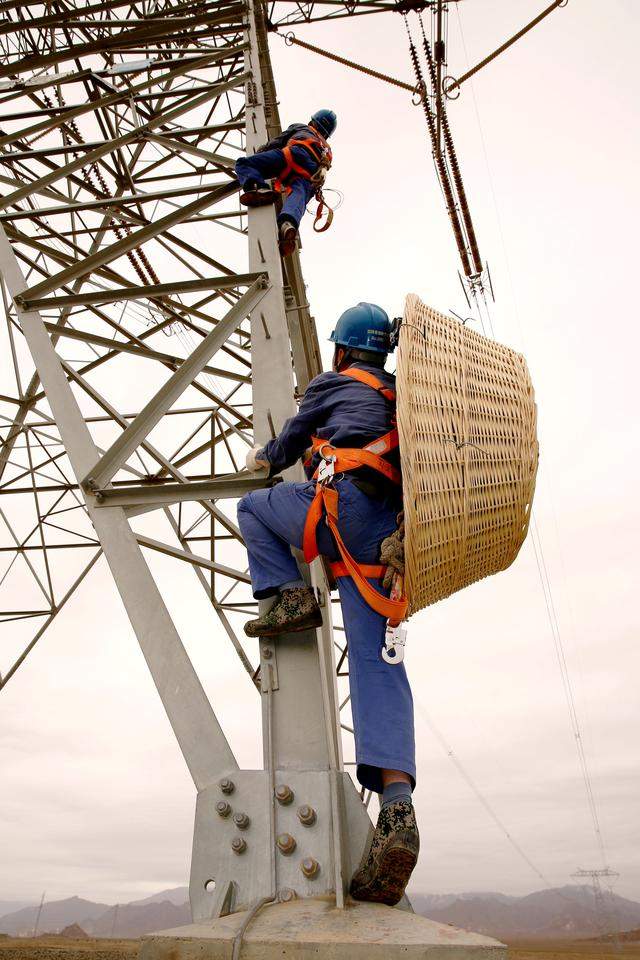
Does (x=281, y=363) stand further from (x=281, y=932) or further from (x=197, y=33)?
(x=197, y=33)

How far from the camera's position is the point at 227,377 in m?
8.12

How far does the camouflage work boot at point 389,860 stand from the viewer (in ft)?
8.10

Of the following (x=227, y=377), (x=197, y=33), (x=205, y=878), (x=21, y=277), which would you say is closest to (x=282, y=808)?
(x=205, y=878)

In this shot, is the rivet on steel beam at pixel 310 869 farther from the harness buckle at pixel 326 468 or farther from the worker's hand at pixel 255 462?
the worker's hand at pixel 255 462

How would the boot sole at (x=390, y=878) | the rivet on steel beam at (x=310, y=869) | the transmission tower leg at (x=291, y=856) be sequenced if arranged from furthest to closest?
1. the rivet on steel beam at (x=310, y=869)
2. the boot sole at (x=390, y=878)
3. the transmission tower leg at (x=291, y=856)

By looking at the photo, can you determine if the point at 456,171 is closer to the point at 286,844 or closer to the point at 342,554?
the point at 342,554

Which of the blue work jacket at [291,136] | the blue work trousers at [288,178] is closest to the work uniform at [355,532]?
the blue work trousers at [288,178]

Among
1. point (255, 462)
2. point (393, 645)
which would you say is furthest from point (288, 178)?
point (393, 645)

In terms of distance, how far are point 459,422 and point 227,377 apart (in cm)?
549

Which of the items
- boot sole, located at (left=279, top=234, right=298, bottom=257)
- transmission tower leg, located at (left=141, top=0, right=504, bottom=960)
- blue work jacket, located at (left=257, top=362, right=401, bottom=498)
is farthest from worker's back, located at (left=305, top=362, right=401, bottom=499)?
boot sole, located at (left=279, top=234, right=298, bottom=257)

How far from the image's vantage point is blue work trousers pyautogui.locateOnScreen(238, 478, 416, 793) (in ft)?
9.15

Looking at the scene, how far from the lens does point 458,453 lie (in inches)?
112

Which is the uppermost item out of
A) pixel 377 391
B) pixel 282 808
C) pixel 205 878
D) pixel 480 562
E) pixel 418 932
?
pixel 377 391

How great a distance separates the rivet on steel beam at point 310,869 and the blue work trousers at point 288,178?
3702 mm
